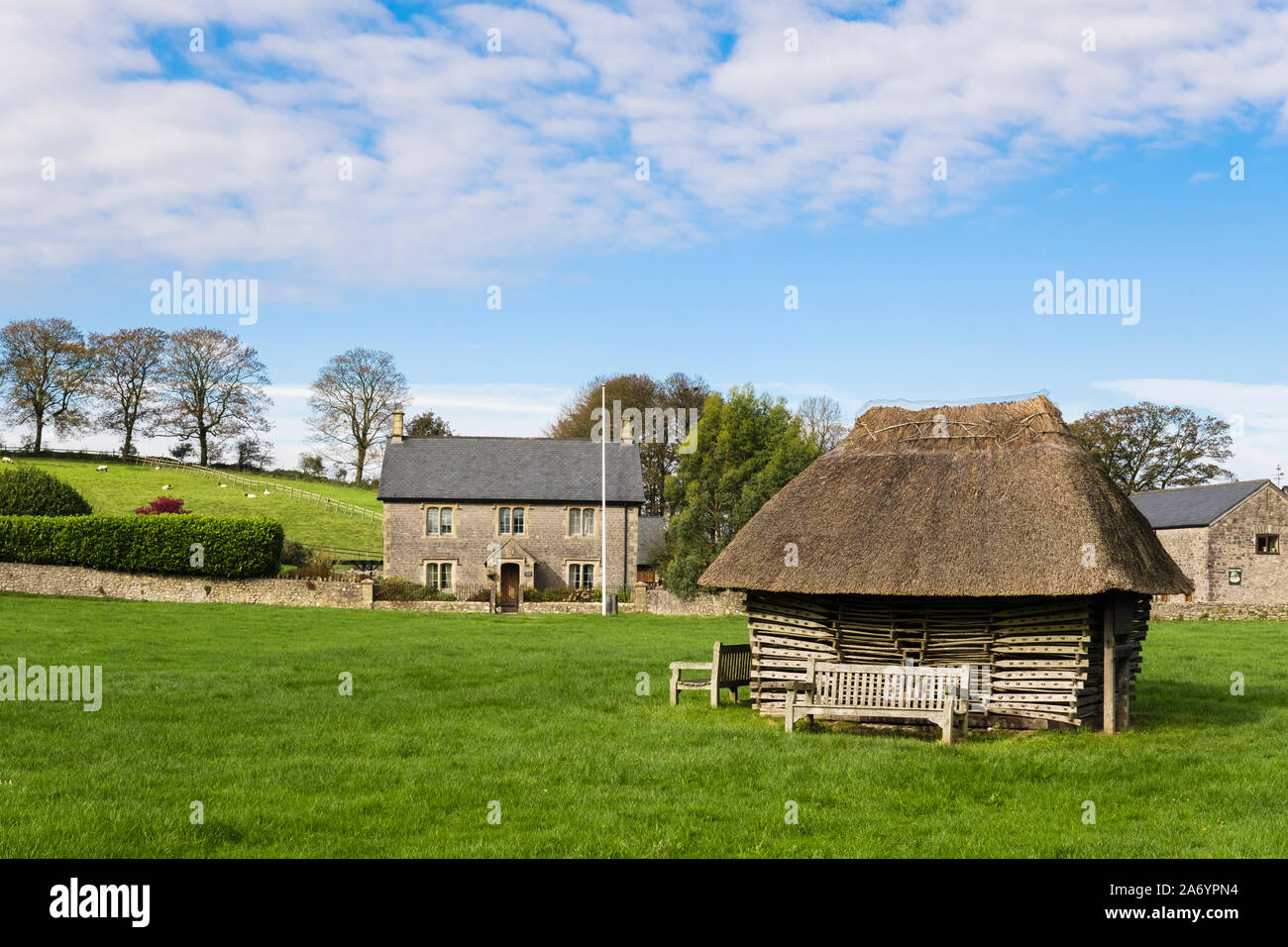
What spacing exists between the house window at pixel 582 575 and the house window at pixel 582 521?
57.3 inches

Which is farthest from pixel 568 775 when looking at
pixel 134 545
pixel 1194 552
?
pixel 1194 552

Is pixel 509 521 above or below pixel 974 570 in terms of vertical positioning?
above

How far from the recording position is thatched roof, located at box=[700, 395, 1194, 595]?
1492 centimetres

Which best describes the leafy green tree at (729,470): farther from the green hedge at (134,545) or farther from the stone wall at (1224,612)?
the green hedge at (134,545)

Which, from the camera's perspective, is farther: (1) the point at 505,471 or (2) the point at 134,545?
(1) the point at 505,471

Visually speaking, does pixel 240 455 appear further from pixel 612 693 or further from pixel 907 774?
pixel 907 774

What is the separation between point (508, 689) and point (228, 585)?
94.3 ft

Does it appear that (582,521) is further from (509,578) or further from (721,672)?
(721,672)

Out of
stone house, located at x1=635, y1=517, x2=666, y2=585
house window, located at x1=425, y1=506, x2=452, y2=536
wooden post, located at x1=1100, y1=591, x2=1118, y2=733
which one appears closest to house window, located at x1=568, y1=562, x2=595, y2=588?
stone house, located at x1=635, y1=517, x2=666, y2=585

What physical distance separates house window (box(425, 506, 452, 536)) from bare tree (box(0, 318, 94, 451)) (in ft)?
134

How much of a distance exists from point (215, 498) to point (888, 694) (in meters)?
61.6

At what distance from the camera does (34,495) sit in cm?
4881

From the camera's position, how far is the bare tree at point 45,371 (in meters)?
74.9
